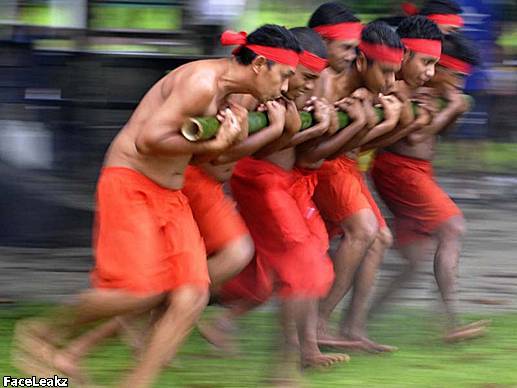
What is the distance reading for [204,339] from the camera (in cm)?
615

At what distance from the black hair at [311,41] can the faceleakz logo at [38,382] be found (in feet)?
5.68

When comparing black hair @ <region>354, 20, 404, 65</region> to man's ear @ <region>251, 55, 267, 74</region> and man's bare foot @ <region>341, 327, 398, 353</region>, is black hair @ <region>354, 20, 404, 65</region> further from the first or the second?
man's bare foot @ <region>341, 327, 398, 353</region>

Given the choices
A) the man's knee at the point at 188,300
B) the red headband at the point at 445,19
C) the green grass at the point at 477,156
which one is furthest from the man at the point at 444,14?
the green grass at the point at 477,156

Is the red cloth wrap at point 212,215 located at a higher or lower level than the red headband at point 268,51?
lower

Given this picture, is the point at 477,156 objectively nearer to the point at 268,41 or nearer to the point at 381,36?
the point at 381,36

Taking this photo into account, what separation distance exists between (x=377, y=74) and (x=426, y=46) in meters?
0.40

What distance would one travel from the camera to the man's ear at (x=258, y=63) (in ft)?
16.6

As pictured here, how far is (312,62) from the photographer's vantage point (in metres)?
5.44

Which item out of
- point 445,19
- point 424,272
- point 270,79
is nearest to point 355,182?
point 270,79

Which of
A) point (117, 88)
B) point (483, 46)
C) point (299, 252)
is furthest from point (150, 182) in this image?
point (483, 46)

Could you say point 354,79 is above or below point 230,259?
above

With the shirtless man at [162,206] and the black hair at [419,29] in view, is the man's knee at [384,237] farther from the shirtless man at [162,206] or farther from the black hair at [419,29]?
the shirtless man at [162,206]

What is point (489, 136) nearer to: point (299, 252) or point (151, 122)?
point (299, 252)

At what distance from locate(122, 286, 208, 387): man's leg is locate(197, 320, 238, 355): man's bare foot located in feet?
3.30
